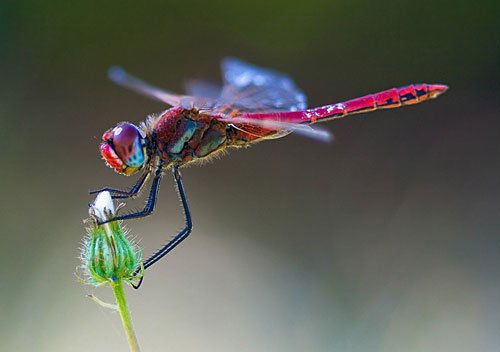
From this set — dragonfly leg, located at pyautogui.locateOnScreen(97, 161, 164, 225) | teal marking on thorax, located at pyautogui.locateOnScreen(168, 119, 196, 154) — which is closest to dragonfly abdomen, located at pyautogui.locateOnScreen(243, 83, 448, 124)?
teal marking on thorax, located at pyautogui.locateOnScreen(168, 119, 196, 154)

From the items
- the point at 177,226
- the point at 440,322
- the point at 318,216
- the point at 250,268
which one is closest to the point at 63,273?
the point at 177,226

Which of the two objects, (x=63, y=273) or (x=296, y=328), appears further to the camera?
(x=63, y=273)

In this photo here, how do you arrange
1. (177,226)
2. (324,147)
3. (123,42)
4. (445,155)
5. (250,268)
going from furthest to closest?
(123,42) → (324,147) → (445,155) → (177,226) → (250,268)

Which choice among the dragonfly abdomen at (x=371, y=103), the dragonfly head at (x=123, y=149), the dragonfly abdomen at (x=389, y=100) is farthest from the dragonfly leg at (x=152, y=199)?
the dragonfly abdomen at (x=389, y=100)

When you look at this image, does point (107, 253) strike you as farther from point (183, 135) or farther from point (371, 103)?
point (371, 103)

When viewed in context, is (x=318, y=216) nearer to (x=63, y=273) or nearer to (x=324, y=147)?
(x=324, y=147)

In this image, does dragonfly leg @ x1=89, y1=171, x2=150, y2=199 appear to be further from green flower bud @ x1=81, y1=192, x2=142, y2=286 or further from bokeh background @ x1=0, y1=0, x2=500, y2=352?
bokeh background @ x1=0, y1=0, x2=500, y2=352
